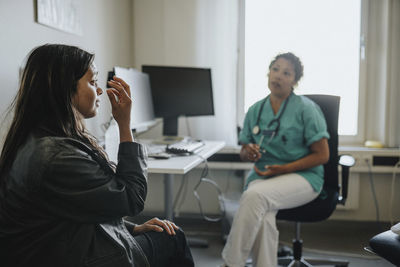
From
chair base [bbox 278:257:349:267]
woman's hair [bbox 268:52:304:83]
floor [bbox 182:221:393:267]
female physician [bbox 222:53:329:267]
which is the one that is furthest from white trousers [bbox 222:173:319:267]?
woman's hair [bbox 268:52:304:83]

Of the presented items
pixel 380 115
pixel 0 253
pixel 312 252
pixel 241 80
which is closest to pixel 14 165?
pixel 0 253

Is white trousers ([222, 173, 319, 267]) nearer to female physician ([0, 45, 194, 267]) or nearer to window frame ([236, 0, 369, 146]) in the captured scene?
female physician ([0, 45, 194, 267])

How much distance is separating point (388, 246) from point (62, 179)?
110 centimetres

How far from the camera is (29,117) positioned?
0.93 metres

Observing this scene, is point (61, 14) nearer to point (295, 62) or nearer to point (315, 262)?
point (295, 62)

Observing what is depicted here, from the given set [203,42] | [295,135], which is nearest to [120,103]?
[295,135]

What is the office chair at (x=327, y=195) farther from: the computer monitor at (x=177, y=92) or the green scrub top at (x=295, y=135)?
the computer monitor at (x=177, y=92)

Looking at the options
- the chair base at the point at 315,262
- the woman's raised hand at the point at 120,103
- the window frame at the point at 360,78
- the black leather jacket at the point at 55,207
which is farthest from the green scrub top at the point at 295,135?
the black leather jacket at the point at 55,207

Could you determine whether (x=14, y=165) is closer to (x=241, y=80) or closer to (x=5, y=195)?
(x=5, y=195)

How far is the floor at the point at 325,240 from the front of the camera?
2.35 meters

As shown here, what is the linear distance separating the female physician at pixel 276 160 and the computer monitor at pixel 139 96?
60cm

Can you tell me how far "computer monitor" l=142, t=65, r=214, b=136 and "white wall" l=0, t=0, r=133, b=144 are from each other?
0.35 meters

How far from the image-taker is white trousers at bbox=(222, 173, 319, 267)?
183 cm

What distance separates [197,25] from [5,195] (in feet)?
7.24
